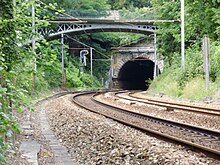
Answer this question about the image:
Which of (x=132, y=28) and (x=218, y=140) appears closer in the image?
(x=218, y=140)

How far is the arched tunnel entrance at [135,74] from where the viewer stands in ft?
181

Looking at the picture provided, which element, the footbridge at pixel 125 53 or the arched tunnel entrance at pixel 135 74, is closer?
the footbridge at pixel 125 53

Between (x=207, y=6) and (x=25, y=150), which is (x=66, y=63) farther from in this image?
(x=25, y=150)

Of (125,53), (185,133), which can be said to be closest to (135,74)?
(125,53)

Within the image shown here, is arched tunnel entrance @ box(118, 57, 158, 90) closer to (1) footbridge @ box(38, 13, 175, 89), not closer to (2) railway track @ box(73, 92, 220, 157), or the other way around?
(1) footbridge @ box(38, 13, 175, 89)

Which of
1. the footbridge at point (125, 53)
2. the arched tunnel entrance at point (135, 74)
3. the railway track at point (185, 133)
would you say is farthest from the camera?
the arched tunnel entrance at point (135, 74)

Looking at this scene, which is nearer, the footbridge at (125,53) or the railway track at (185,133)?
the railway track at (185,133)

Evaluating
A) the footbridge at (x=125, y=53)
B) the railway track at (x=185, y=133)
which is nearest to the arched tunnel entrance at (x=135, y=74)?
the footbridge at (x=125, y=53)

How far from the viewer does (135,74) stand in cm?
5984

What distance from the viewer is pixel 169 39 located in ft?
92.6

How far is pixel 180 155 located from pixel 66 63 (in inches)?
1572

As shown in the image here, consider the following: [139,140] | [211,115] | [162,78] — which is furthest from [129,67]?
[139,140]

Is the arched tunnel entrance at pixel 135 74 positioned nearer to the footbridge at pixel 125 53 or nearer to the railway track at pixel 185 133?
the footbridge at pixel 125 53

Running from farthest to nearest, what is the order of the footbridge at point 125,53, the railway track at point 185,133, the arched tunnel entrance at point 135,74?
1. the arched tunnel entrance at point 135,74
2. the footbridge at point 125,53
3. the railway track at point 185,133
